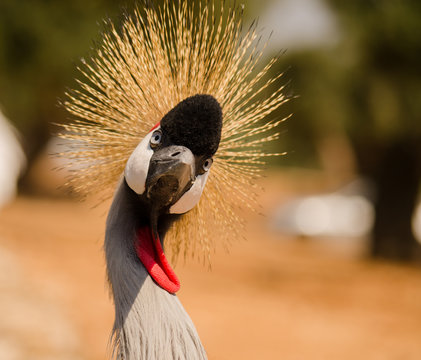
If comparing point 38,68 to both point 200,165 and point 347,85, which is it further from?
point 200,165

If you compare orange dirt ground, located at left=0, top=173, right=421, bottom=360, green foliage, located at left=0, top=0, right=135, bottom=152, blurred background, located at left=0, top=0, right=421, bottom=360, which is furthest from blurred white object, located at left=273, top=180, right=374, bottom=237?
green foliage, located at left=0, top=0, right=135, bottom=152

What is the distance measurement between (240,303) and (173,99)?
3.35 metres

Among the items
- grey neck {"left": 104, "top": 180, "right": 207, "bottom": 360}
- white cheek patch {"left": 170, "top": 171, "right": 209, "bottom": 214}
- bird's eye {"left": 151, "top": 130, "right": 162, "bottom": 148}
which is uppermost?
bird's eye {"left": 151, "top": 130, "right": 162, "bottom": 148}

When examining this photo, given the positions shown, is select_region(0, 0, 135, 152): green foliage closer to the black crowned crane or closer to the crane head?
the black crowned crane

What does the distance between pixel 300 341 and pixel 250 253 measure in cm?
318

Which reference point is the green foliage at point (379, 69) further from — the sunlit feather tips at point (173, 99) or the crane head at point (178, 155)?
the crane head at point (178, 155)

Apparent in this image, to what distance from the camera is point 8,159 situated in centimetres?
974

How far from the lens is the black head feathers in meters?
1.08

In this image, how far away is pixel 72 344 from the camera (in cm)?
306

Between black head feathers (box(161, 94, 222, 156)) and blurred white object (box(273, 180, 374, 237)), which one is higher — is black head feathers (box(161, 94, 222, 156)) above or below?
above

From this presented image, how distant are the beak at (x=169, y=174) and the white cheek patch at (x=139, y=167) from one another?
0.06 feet

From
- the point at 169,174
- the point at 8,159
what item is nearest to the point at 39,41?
the point at 8,159

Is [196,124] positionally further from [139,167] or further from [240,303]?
[240,303]

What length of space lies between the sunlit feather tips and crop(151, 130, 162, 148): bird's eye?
0.16 m
